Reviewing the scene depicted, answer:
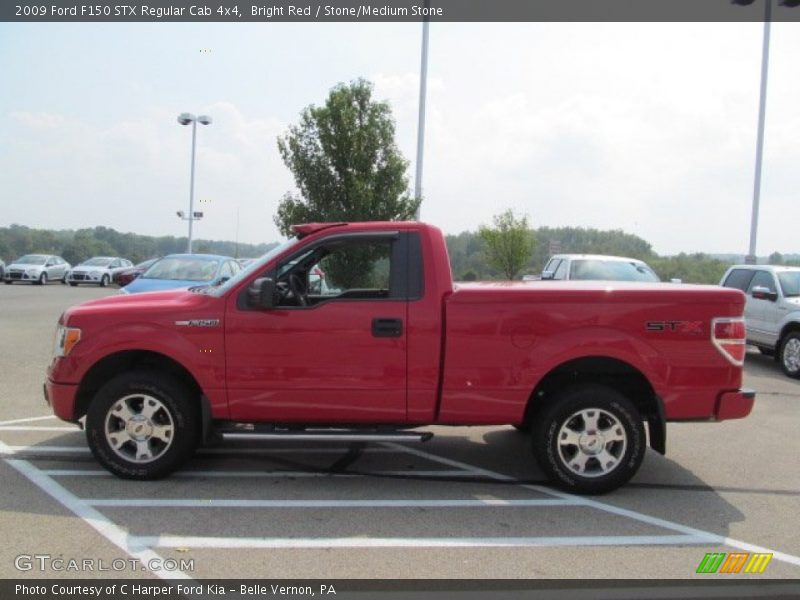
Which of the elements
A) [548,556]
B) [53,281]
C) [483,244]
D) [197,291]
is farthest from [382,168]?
[53,281]

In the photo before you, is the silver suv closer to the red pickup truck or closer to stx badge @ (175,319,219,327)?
the red pickup truck

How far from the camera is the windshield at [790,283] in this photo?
1163 cm

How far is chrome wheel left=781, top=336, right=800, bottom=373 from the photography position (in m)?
10.9

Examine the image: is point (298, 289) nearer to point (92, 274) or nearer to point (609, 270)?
point (609, 270)

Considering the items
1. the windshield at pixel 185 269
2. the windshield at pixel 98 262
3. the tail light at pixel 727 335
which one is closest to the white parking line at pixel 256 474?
the tail light at pixel 727 335

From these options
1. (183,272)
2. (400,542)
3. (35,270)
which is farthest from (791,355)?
(35,270)

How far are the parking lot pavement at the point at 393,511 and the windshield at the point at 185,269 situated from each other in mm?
5335

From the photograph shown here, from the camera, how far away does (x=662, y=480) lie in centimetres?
549

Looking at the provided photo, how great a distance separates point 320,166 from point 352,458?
332 inches

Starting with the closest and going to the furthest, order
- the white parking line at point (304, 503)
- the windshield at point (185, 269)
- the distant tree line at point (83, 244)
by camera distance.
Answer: the white parking line at point (304, 503)
the windshield at point (185, 269)
the distant tree line at point (83, 244)

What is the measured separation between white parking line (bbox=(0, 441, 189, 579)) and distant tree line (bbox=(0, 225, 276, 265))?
4304 centimetres

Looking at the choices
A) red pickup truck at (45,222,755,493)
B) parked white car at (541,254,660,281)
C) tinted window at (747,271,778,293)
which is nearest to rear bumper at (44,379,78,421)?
red pickup truck at (45,222,755,493)

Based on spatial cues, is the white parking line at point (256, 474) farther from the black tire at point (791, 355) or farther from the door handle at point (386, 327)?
the black tire at point (791, 355)

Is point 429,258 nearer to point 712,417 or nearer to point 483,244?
point 712,417
